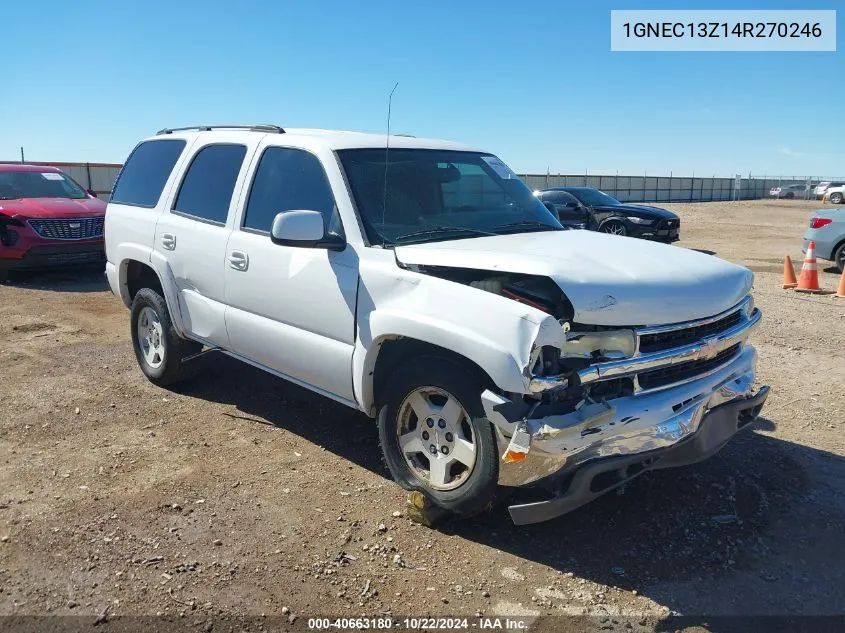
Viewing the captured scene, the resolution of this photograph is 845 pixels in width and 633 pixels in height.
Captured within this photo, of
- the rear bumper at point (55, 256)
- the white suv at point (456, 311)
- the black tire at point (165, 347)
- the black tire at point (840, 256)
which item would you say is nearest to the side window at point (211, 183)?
the white suv at point (456, 311)

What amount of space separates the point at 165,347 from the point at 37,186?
7.99 m

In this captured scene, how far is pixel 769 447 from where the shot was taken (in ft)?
15.8

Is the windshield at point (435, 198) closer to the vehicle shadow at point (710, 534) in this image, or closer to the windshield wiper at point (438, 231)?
the windshield wiper at point (438, 231)

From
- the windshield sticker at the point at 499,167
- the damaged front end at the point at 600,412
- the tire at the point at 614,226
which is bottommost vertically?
the damaged front end at the point at 600,412

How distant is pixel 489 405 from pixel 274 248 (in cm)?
195

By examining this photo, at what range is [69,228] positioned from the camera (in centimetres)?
1093

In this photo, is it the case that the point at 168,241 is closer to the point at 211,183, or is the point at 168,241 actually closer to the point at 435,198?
the point at 211,183

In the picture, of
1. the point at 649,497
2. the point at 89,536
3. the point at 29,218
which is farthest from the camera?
the point at 29,218

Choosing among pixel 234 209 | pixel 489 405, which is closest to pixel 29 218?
pixel 234 209

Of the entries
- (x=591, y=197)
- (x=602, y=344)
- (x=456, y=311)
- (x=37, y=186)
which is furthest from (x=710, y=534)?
(x=591, y=197)

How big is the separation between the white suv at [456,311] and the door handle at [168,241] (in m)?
0.02

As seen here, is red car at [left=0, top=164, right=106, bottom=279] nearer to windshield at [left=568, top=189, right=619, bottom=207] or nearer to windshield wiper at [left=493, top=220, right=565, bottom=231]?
windshield wiper at [left=493, top=220, right=565, bottom=231]

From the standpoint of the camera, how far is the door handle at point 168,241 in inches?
212

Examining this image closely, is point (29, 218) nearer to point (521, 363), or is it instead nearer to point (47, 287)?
point (47, 287)
